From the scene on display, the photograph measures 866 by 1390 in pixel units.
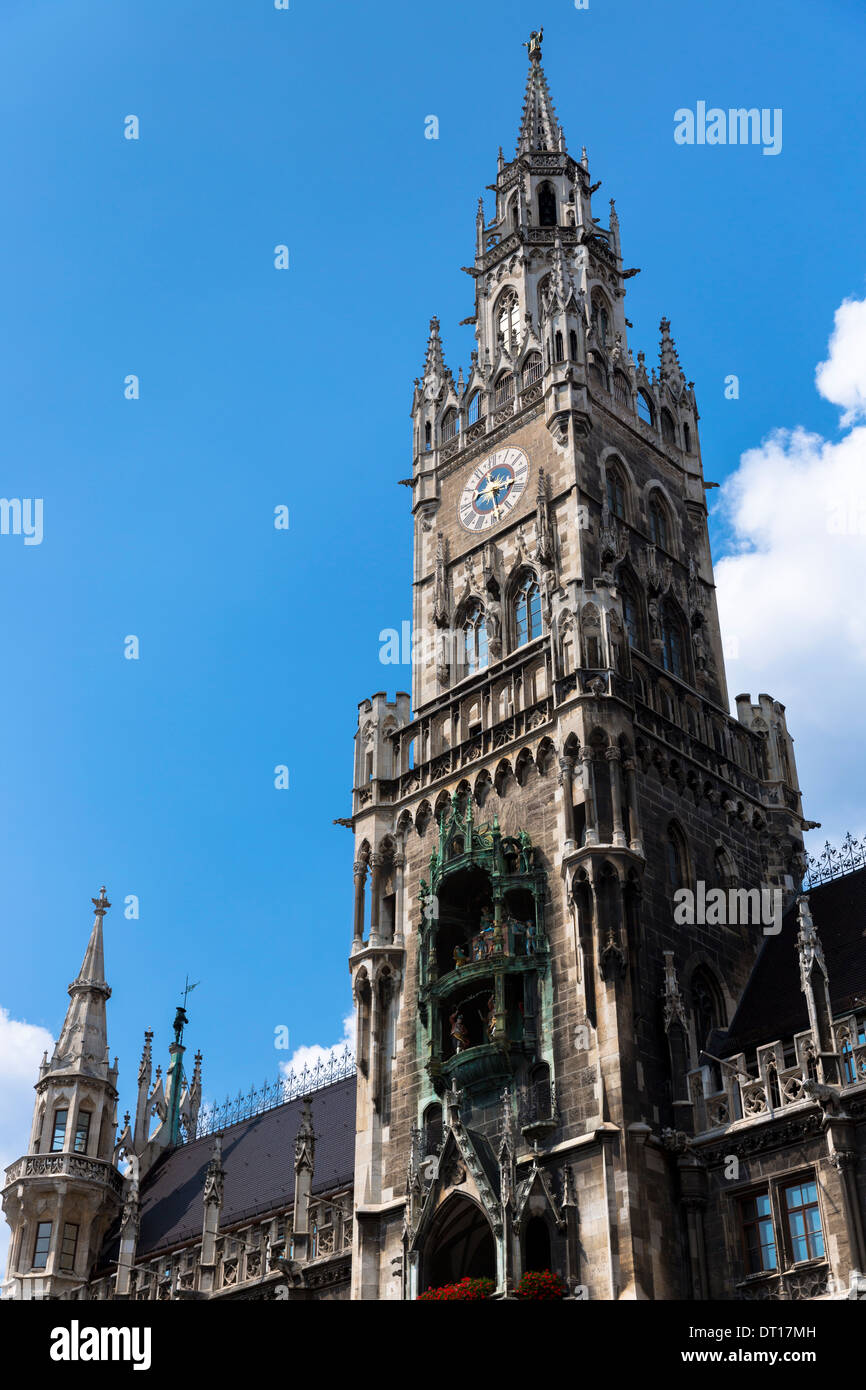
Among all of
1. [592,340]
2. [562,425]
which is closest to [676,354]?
[592,340]

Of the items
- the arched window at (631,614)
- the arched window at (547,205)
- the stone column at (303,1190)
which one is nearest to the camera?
the stone column at (303,1190)

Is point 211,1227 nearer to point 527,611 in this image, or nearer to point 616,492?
point 527,611

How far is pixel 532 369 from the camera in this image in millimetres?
45625

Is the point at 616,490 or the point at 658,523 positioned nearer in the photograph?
the point at 616,490

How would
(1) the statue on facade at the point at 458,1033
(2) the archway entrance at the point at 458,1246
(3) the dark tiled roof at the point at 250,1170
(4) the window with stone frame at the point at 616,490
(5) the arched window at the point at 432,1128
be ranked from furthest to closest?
(3) the dark tiled roof at the point at 250,1170 → (4) the window with stone frame at the point at 616,490 → (1) the statue on facade at the point at 458,1033 → (5) the arched window at the point at 432,1128 → (2) the archway entrance at the point at 458,1246

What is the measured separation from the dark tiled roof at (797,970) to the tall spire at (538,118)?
2894 cm

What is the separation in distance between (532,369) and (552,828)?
1627 centimetres

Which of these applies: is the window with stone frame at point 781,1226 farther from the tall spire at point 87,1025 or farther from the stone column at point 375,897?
the tall spire at point 87,1025

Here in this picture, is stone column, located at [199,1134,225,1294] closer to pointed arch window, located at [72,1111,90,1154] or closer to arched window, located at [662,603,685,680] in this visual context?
pointed arch window, located at [72,1111,90,1154]

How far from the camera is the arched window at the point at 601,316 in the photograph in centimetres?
4825

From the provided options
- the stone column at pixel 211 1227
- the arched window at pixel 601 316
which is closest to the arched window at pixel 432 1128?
the stone column at pixel 211 1227

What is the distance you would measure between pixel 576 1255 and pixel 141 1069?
3540 cm

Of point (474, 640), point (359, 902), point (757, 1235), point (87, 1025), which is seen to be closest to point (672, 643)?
point (474, 640)

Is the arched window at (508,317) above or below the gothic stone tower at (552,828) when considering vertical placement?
above
